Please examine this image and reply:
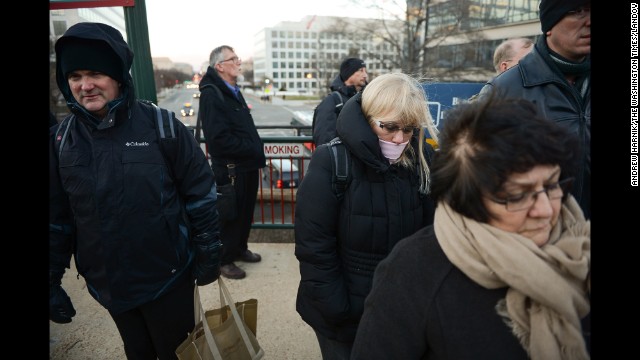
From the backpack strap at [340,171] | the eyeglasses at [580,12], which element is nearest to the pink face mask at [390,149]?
the backpack strap at [340,171]

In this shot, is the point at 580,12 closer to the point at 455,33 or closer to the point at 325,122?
the point at 325,122

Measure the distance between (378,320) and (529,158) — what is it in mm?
622

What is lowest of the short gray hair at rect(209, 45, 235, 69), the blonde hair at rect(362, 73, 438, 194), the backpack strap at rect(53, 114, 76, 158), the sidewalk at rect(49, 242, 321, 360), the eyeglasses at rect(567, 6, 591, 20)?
the sidewalk at rect(49, 242, 321, 360)

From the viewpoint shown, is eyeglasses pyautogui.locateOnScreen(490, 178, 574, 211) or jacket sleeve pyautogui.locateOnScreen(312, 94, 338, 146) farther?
jacket sleeve pyautogui.locateOnScreen(312, 94, 338, 146)

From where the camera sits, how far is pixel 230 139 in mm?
3465

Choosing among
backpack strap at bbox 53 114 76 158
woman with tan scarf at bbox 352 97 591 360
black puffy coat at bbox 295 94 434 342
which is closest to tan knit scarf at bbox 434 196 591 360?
woman with tan scarf at bbox 352 97 591 360

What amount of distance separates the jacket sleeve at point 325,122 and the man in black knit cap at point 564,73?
208 cm

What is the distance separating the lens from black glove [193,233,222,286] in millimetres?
2105

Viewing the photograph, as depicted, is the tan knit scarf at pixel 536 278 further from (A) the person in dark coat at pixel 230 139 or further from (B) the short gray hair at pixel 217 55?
(B) the short gray hair at pixel 217 55

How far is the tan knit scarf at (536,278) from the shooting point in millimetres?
923

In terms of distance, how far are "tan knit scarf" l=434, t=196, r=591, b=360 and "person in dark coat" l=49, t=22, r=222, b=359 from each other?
148 centimetres

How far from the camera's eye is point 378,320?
3.72ft

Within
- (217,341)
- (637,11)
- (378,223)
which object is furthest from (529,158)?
(217,341)

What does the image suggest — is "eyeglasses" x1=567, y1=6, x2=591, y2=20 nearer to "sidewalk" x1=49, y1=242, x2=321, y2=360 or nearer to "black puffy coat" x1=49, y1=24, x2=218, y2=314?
"black puffy coat" x1=49, y1=24, x2=218, y2=314
